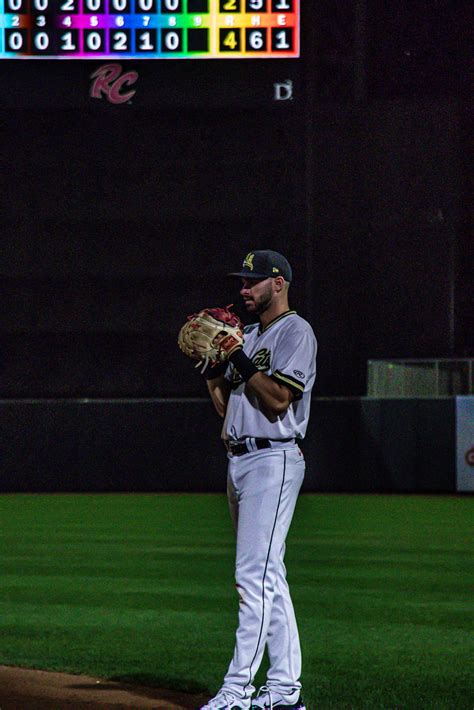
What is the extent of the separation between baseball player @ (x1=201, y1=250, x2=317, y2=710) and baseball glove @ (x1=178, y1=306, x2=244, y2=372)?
45 mm

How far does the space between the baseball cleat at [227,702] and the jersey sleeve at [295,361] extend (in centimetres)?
89

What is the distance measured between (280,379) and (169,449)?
13902 mm

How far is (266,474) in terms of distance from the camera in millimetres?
3877

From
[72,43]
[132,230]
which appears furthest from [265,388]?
[72,43]

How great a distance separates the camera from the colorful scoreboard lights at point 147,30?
55.7 ft

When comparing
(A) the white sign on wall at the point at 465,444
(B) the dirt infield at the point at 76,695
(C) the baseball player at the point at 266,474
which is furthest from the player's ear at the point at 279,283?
(A) the white sign on wall at the point at 465,444

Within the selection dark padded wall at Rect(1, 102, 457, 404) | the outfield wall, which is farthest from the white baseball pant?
the outfield wall

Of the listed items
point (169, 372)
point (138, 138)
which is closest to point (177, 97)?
point (138, 138)

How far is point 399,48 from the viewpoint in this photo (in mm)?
21672

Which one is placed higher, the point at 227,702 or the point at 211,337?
the point at 211,337

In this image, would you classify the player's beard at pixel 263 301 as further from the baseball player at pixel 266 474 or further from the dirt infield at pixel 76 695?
the dirt infield at pixel 76 695

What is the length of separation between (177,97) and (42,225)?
2.46 meters

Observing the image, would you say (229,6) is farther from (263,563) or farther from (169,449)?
(263,563)

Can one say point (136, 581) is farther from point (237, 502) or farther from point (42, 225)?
point (42, 225)
